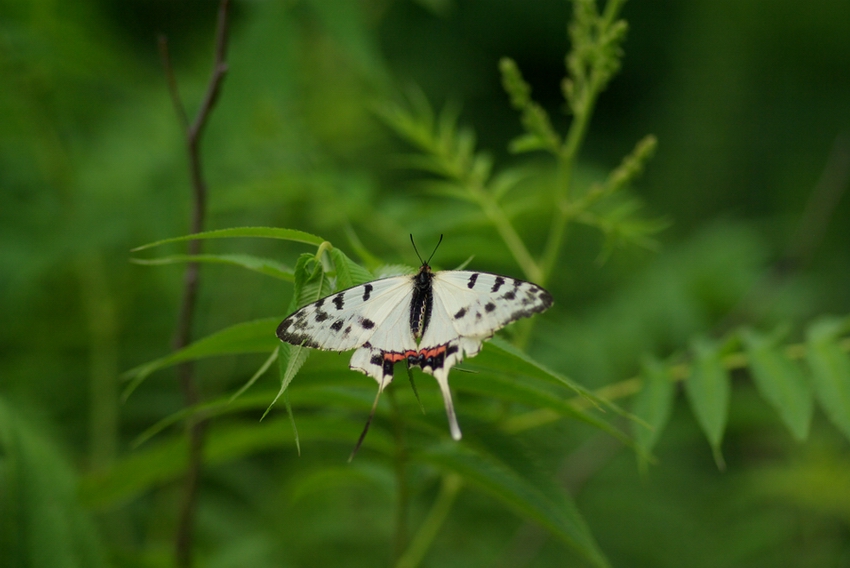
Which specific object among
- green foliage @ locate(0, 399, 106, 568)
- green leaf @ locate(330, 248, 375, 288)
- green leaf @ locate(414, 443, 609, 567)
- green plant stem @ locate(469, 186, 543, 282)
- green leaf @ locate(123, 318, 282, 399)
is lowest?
green foliage @ locate(0, 399, 106, 568)

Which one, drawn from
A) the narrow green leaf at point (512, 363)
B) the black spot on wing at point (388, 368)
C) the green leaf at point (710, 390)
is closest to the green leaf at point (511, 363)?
the narrow green leaf at point (512, 363)

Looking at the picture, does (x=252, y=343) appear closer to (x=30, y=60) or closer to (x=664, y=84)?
(x=30, y=60)

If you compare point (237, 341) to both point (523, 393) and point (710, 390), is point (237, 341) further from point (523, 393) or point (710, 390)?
point (710, 390)

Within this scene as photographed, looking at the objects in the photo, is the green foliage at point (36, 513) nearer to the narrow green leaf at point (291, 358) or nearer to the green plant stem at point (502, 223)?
the narrow green leaf at point (291, 358)

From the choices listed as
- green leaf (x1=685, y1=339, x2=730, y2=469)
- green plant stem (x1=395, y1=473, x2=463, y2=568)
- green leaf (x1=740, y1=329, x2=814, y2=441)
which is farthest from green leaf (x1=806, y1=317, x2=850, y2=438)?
green plant stem (x1=395, y1=473, x2=463, y2=568)

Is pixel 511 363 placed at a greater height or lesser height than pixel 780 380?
lesser

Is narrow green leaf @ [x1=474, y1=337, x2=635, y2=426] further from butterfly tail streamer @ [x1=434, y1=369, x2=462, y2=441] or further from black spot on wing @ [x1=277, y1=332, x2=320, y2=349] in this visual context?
black spot on wing @ [x1=277, y1=332, x2=320, y2=349]

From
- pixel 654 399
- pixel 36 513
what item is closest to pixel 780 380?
pixel 654 399
